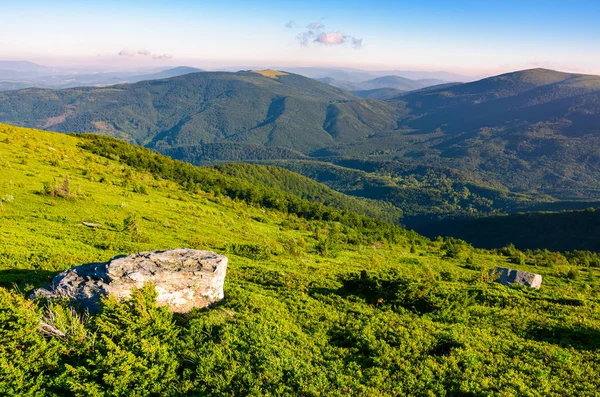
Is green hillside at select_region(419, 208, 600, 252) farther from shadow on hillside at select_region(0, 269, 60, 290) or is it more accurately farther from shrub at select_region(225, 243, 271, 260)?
shadow on hillside at select_region(0, 269, 60, 290)

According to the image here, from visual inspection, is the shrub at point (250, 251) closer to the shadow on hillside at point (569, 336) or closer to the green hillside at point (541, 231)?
the shadow on hillside at point (569, 336)

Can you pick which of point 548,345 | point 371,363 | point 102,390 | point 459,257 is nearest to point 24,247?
point 102,390

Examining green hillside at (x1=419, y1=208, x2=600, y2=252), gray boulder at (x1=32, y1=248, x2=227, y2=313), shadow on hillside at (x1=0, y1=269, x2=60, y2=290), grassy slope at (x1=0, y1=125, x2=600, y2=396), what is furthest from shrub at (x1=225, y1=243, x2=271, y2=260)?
green hillside at (x1=419, y1=208, x2=600, y2=252)

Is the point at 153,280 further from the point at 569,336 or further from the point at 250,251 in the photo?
the point at 569,336

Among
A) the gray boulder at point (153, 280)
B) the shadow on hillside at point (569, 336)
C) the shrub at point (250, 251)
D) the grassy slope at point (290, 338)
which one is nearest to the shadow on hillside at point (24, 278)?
the grassy slope at point (290, 338)

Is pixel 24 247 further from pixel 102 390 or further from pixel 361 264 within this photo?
pixel 361 264

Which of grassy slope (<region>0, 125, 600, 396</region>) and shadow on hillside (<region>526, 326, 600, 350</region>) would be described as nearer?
grassy slope (<region>0, 125, 600, 396</region>)
